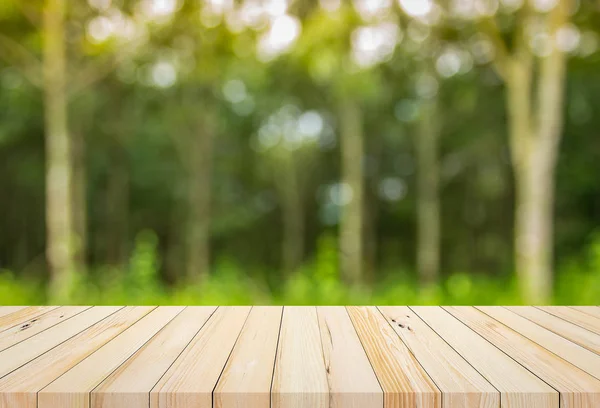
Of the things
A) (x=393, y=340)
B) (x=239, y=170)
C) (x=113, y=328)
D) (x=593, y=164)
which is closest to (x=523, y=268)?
(x=393, y=340)

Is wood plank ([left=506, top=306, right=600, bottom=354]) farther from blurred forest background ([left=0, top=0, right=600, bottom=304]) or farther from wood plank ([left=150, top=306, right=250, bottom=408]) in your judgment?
blurred forest background ([left=0, top=0, right=600, bottom=304])

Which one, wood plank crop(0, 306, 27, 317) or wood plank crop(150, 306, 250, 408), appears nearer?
wood plank crop(150, 306, 250, 408)

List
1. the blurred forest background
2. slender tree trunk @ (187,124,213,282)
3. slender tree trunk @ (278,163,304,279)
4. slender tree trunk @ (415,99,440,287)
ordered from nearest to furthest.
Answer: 1. the blurred forest background
2. slender tree trunk @ (415,99,440,287)
3. slender tree trunk @ (187,124,213,282)
4. slender tree trunk @ (278,163,304,279)

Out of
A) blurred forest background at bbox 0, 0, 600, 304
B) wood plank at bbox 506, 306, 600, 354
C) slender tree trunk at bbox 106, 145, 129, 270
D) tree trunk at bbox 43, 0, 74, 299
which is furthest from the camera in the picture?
slender tree trunk at bbox 106, 145, 129, 270

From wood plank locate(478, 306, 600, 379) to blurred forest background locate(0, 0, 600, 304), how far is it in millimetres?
2662

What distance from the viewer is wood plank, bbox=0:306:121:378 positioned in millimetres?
1566

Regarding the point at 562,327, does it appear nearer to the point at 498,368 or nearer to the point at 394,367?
the point at 498,368

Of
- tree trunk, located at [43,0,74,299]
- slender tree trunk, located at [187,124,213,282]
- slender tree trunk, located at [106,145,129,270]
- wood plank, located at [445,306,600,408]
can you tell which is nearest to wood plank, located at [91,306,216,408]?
wood plank, located at [445,306,600,408]

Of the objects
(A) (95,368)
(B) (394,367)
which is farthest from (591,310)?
(A) (95,368)

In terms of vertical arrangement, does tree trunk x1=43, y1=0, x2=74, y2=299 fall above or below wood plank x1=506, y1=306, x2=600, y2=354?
above

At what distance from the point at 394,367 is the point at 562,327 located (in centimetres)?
83

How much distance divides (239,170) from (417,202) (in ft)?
16.9

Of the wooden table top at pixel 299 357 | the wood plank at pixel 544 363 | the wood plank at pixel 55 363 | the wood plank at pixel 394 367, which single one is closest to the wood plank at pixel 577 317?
the wooden table top at pixel 299 357

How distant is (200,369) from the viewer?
58.8 inches
